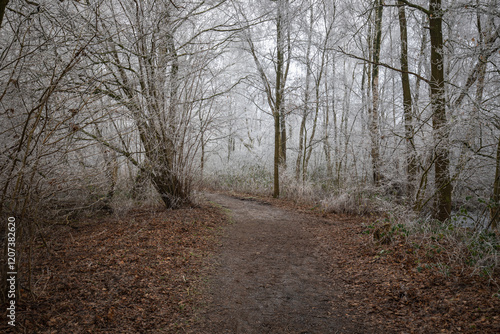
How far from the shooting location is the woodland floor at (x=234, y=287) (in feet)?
9.00

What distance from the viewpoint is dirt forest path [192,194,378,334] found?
2.95 m

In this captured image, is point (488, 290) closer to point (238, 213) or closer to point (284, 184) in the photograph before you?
point (238, 213)

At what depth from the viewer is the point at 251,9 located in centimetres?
1105

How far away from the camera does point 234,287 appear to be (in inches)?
148

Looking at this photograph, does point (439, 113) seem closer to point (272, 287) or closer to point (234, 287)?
point (272, 287)


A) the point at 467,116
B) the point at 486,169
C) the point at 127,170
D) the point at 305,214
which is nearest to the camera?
the point at 467,116

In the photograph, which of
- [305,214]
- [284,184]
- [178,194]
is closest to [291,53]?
[284,184]

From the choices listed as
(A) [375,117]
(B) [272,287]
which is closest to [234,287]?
(B) [272,287]

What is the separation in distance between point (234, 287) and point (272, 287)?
1.62ft

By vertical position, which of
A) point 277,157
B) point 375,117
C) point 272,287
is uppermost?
→ point 375,117

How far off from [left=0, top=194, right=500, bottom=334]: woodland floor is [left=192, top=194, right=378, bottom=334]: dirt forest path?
14 mm

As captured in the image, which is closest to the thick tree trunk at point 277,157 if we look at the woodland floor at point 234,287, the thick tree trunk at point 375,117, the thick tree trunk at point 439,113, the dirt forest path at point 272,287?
the thick tree trunk at point 375,117

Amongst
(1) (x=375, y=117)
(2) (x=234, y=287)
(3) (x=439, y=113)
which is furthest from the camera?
(1) (x=375, y=117)

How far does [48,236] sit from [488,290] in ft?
19.5
